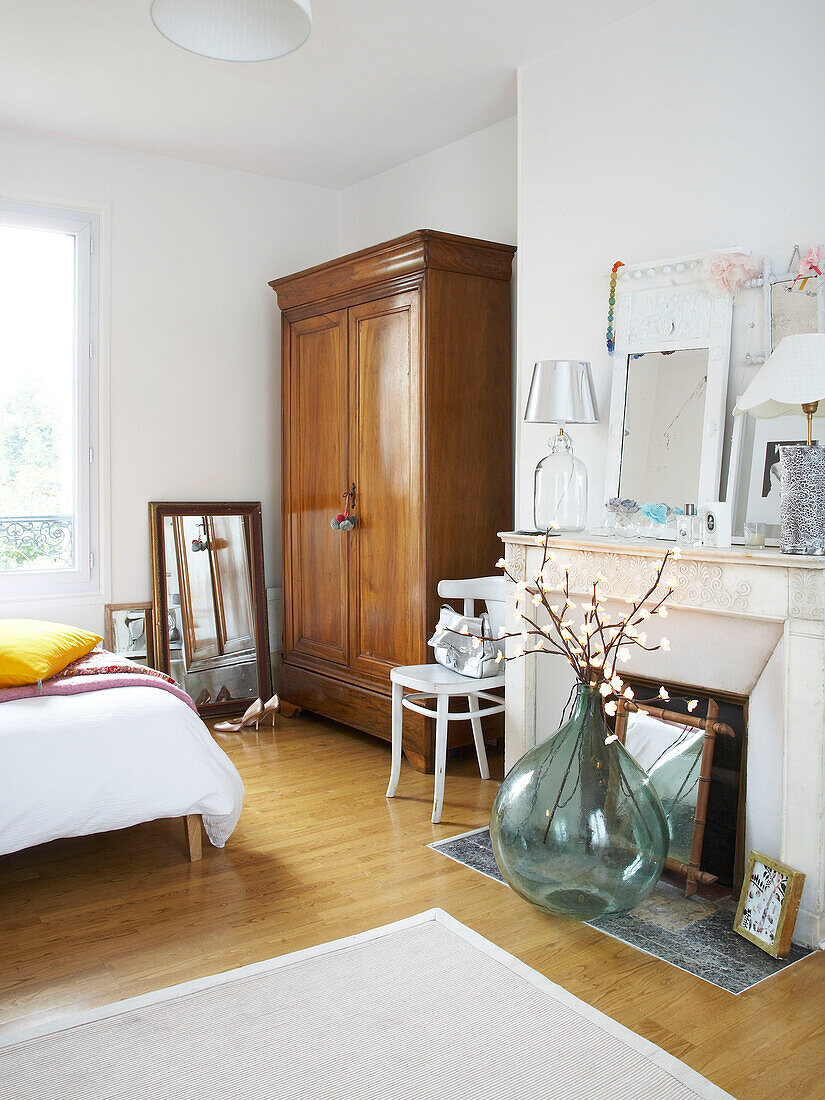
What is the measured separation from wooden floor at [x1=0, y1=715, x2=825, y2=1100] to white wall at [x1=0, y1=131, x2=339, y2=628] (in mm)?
1795

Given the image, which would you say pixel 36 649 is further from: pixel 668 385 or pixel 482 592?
pixel 668 385

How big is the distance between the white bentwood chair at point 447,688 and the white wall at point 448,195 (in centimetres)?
161

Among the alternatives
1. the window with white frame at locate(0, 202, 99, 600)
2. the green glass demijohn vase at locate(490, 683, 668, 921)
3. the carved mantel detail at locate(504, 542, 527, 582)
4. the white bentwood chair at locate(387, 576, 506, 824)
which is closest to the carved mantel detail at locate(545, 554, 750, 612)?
the carved mantel detail at locate(504, 542, 527, 582)

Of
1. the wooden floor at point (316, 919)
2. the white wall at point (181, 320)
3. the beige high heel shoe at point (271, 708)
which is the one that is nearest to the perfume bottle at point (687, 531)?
the wooden floor at point (316, 919)

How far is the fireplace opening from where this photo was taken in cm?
263

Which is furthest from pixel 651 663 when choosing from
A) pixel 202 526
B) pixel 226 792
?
pixel 202 526

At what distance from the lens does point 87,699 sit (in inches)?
111

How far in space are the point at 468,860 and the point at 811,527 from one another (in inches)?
56.7

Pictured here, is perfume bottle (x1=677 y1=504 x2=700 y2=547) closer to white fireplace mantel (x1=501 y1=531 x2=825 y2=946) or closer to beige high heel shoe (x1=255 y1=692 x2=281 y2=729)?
white fireplace mantel (x1=501 y1=531 x2=825 y2=946)

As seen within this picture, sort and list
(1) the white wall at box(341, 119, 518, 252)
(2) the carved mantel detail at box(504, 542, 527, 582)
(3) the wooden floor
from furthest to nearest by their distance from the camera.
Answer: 1. (1) the white wall at box(341, 119, 518, 252)
2. (2) the carved mantel detail at box(504, 542, 527, 582)
3. (3) the wooden floor

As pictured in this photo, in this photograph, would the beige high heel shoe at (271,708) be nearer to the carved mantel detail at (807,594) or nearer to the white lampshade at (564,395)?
the white lampshade at (564,395)

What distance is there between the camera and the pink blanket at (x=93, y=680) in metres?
2.83

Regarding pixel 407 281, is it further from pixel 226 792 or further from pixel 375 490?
pixel 226 792

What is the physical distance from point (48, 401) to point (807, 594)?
11.7ft
